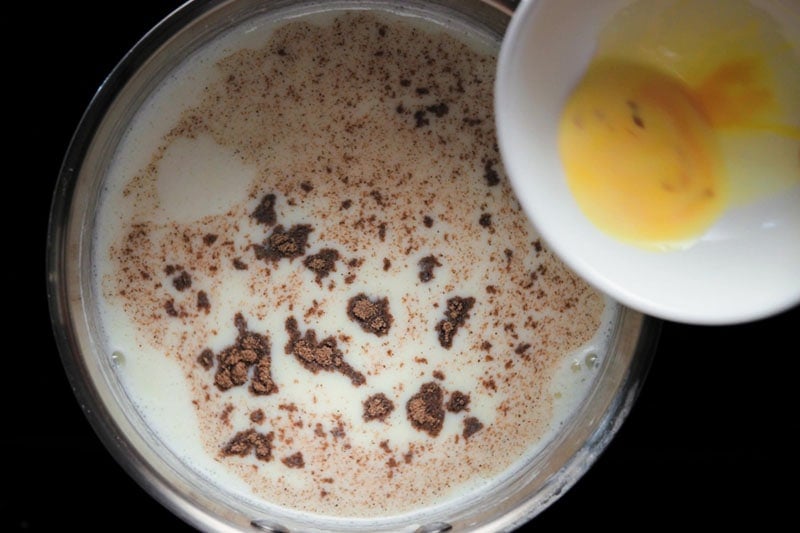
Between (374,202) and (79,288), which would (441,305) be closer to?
(374,202)

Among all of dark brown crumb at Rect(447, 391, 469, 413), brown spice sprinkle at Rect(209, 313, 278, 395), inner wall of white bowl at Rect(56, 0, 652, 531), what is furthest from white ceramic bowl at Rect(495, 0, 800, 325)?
brown spice sprinkle at Rect(209, 313, 278, 395)

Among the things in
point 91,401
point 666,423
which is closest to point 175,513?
point 91,401

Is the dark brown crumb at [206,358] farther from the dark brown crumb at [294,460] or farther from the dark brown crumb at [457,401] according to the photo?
the dark brown crumb at [457,401]

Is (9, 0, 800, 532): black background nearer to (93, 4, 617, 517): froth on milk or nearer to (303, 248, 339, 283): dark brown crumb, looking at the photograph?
(93, 4, 617, 517): froth on milk

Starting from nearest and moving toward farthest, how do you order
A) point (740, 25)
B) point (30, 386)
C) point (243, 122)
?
point (740, 25) < point (243, 122) < point (30, 386)

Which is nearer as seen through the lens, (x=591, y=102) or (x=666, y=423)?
(x=591, y=102)

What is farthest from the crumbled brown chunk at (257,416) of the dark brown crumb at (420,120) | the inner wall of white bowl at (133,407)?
the dark brown crumb at (420,120)
